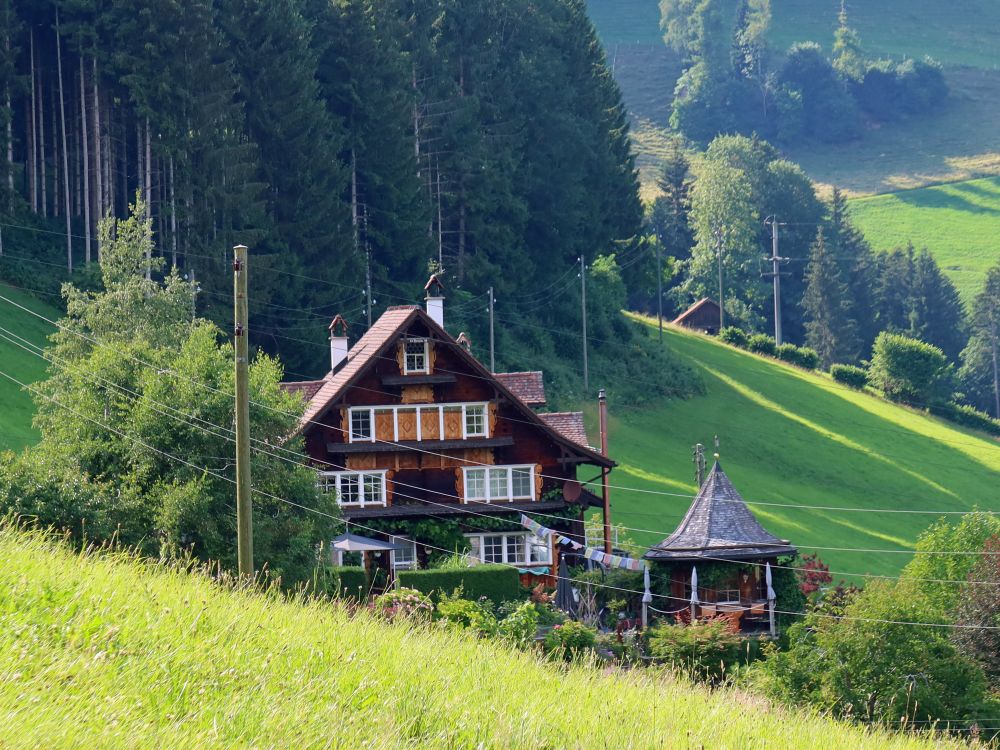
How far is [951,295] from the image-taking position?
160 m

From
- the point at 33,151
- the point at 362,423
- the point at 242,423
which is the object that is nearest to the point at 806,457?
the point at 362,423

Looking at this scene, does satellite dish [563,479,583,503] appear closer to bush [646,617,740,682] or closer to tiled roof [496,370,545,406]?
tiled roof [496,370,545,406]

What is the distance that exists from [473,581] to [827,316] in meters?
106

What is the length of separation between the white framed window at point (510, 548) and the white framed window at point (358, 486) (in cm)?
325

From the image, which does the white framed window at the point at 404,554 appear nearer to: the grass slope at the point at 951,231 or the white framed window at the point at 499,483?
the white framed window at the point at 499,483

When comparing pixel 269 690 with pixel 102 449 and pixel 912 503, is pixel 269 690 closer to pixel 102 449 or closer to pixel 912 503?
pixel 102 449

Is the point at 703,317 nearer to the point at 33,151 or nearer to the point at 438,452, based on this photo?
the point at 33,151

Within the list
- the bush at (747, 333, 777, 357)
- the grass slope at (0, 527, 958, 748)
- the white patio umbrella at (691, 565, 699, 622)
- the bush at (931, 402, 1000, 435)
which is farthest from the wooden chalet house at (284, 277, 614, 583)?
the bush at (747, 333, 777, 357)

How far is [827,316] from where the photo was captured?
141750 mm

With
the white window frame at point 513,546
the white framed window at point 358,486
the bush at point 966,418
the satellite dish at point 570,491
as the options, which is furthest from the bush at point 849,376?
the white framed window at point 358,486

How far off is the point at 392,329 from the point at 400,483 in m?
5.05

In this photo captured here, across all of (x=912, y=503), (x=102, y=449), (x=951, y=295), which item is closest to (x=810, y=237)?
(x=951, y=295)

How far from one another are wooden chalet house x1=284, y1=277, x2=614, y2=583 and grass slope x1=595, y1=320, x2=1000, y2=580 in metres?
11.4

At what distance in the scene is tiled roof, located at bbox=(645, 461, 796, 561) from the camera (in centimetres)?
4406
